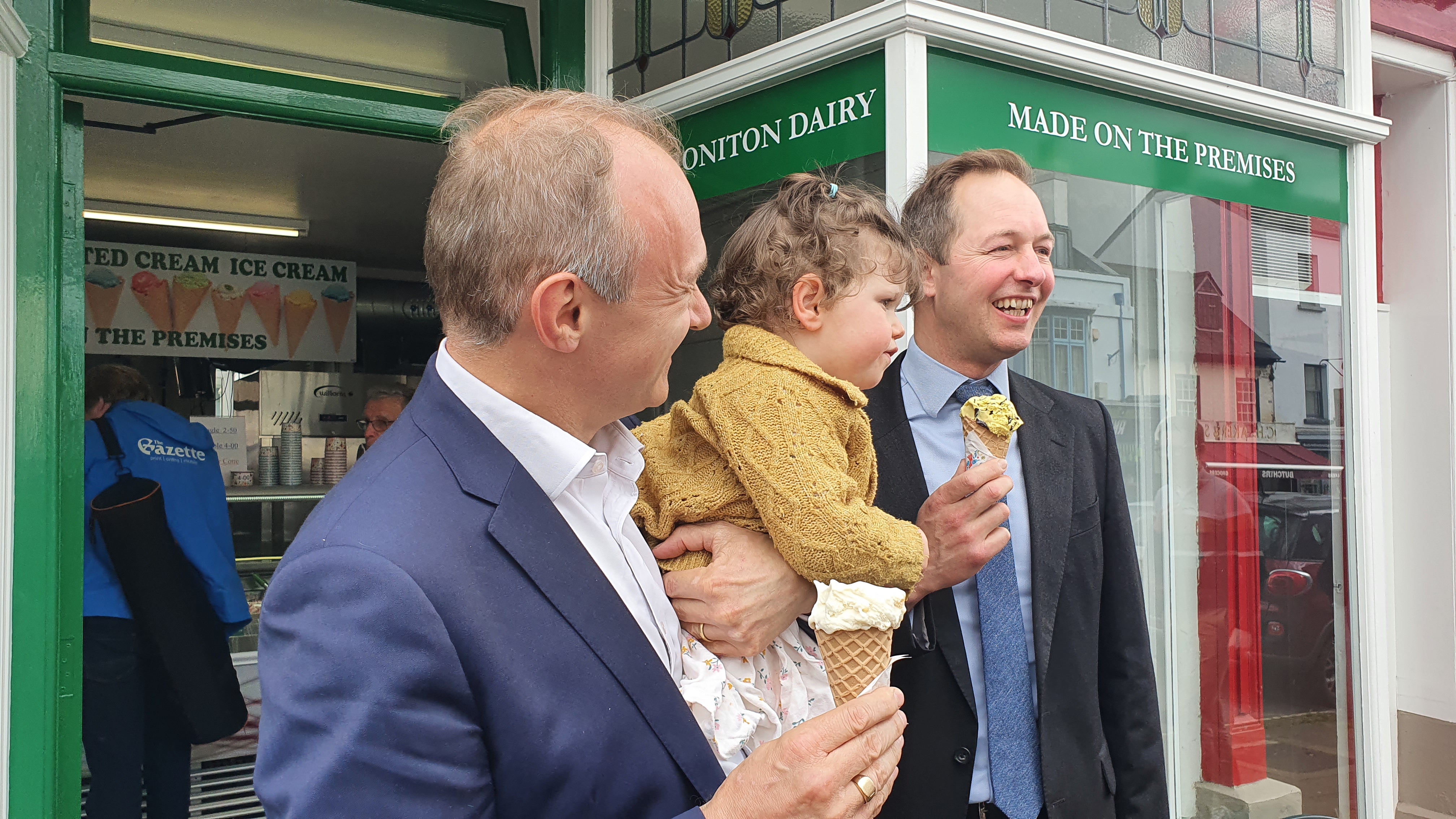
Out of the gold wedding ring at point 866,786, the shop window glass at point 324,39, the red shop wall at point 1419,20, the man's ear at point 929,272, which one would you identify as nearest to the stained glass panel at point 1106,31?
the shop window glass at point 324,39

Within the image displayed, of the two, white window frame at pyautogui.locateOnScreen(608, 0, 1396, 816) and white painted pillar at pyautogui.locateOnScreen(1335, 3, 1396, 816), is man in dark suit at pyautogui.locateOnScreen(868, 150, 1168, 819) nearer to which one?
white window frame at pyautogui.locateOnScreen(608, 0, 1396, 816)

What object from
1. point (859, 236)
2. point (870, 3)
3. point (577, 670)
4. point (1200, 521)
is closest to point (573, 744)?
point (577, 670)

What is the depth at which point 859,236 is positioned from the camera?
76.4 inches

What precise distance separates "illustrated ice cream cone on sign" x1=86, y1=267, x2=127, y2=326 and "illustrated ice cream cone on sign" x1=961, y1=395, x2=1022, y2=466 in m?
7.50

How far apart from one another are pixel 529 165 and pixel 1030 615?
4.74 ft

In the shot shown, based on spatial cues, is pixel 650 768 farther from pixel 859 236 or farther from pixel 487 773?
pixel 859 236

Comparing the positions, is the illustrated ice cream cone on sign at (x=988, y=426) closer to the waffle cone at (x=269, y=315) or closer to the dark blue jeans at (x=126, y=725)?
the dark blue jeans at (x=126, y=725)

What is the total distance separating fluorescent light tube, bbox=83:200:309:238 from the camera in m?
7.28

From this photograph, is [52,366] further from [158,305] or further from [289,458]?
[158,305]

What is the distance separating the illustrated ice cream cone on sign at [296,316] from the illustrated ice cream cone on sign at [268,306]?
52 millimetres

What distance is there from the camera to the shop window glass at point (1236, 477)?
3779mm

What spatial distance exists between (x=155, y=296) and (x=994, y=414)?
25.2 ft

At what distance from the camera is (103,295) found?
758cm

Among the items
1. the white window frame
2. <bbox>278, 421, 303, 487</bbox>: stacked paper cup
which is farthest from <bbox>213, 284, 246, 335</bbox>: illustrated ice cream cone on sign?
the white window frame
